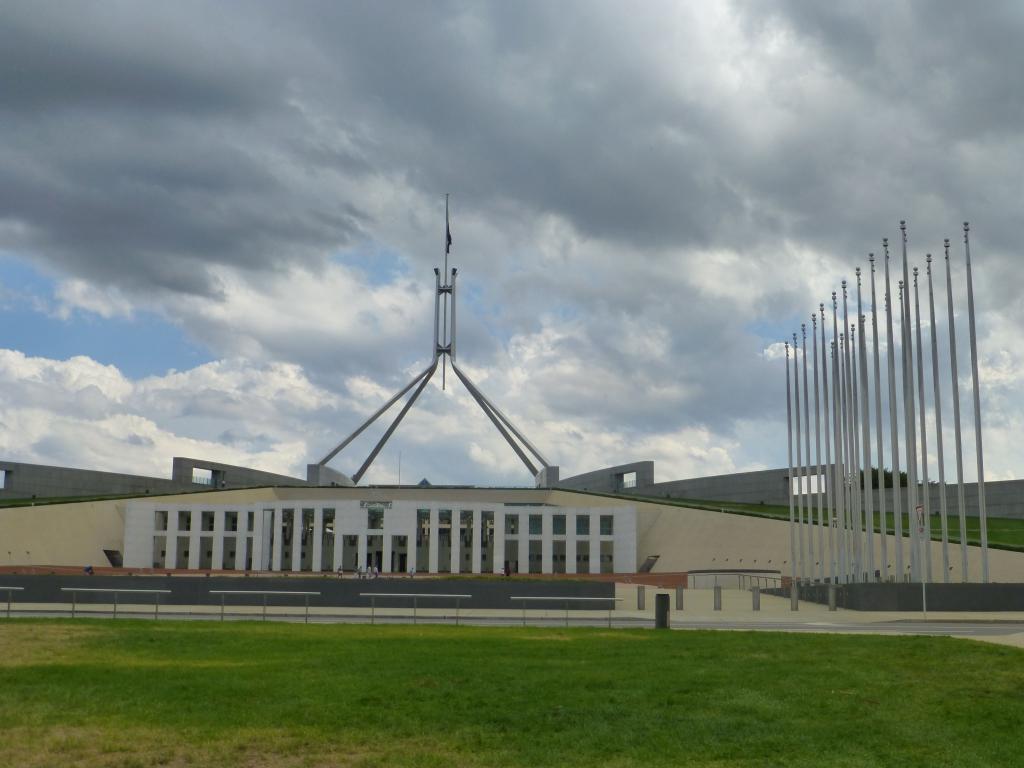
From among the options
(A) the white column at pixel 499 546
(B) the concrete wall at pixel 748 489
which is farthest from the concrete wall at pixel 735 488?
(A) the white column at pixel 499 546

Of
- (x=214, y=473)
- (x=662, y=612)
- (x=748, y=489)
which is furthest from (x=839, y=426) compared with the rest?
(x=214, y=473)

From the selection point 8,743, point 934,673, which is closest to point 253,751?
point 8,743

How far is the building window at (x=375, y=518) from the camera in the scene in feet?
209

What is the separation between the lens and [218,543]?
216ft

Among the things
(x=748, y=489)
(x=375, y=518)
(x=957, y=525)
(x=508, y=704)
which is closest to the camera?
(x=508, y=704)

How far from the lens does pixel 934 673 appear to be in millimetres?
12992

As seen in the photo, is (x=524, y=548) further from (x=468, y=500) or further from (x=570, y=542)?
(x=468, y=500)

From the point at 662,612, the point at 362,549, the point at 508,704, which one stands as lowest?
the point at 508,704

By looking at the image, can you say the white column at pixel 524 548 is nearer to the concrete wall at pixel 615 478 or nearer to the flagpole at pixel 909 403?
the concrete wall at pixel 615 478

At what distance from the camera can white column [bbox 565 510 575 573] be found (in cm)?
6388

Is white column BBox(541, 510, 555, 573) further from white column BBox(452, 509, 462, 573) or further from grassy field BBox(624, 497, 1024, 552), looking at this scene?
grassy field BBox(624, 497, 1024, 552)

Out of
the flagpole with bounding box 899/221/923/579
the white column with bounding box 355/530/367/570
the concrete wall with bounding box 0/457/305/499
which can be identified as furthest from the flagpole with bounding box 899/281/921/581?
the concrete wall with bounding box 0/457/305/499

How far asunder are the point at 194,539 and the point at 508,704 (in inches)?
2311

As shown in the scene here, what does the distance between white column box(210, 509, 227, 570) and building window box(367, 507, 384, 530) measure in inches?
373
